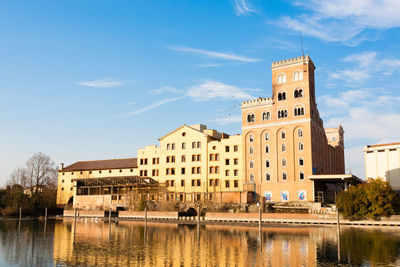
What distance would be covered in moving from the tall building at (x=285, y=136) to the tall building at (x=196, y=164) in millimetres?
3755

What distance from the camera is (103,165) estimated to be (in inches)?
3659

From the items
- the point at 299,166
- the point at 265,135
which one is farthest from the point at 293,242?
the point at 265,135

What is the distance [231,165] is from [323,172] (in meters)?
17.5

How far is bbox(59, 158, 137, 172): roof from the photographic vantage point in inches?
3541

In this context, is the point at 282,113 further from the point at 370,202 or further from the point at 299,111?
the point at 370,202

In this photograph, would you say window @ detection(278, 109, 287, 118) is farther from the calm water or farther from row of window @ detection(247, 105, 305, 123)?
the calm water

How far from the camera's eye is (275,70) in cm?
7325

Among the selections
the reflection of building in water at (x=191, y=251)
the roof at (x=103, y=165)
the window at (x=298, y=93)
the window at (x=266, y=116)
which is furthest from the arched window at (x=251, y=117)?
the reflection of building in water at (x=191, y=251)

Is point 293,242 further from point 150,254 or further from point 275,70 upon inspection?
point 275,70

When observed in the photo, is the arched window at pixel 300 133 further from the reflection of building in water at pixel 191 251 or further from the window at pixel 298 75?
the reflection of building in water at pixel 191 251

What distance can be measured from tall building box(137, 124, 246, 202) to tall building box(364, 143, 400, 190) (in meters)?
24.6

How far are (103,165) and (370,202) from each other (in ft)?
203

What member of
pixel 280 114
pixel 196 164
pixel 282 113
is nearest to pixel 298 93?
pixel 282 113

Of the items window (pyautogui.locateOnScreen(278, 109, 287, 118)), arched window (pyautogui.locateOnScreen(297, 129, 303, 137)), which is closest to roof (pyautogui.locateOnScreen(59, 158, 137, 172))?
window (pyautogui.locateOnScreen(278, 109, 287, 118))
